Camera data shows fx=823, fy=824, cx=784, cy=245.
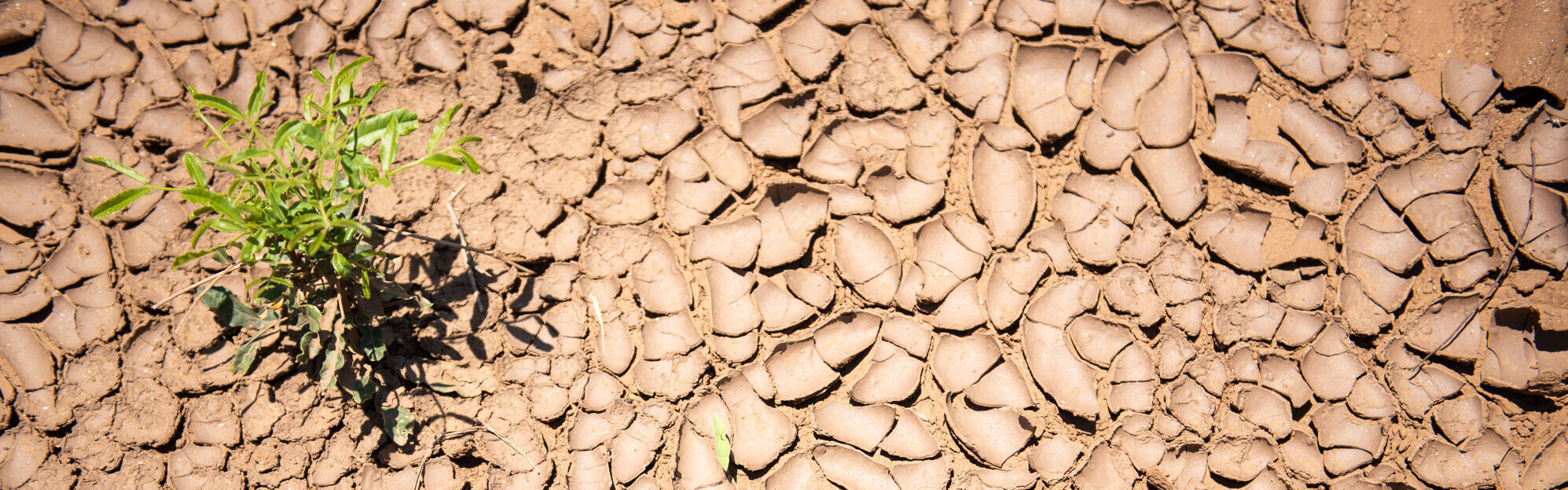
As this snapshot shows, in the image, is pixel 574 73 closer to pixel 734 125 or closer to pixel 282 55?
pixel 734 125

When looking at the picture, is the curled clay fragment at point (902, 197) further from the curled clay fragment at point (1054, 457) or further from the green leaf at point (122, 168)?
the green leaf at point (122, 168)

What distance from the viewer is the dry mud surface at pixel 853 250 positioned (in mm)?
1588

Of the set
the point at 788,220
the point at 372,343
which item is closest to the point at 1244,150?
the point at 788,220

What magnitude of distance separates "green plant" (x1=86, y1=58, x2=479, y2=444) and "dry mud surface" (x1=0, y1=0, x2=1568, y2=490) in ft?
0.25

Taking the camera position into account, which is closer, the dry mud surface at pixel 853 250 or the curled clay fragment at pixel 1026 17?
the dry mud surface at pixel 853 250

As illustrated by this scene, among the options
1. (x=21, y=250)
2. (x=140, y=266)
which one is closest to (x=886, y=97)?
(x=140, y=266)

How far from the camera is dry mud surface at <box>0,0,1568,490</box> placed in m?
1.59

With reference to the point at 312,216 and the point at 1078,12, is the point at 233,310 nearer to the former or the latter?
the point at 312,216

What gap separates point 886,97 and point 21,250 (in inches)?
68.0

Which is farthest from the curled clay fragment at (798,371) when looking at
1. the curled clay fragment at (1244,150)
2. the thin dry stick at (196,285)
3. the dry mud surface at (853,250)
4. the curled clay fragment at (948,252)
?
the thin dry stick at (196,285)

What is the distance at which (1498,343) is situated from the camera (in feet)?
5.44

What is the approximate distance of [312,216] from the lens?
1.29 meters

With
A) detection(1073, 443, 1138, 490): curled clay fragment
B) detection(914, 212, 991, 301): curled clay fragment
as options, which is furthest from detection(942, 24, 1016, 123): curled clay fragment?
detection(1073, 443, 1138, 490): curled clay fragment

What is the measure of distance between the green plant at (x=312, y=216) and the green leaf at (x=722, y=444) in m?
0.58
